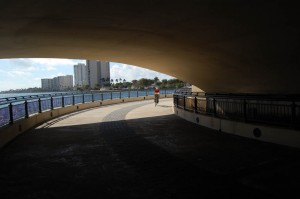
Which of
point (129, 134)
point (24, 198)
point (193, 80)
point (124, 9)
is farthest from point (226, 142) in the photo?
point (193, 80)

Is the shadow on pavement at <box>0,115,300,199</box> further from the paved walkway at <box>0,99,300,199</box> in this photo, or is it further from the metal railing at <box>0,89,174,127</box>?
the metal railing at <box>0,89,174,127</box>

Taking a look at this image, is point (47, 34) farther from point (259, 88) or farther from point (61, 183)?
A: point (259, 88)

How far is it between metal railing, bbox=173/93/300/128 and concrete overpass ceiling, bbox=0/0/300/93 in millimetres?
1807

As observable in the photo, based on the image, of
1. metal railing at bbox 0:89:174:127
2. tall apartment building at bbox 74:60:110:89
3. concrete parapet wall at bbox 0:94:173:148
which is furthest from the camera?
tall apartment building at bbox 74:60:110:89

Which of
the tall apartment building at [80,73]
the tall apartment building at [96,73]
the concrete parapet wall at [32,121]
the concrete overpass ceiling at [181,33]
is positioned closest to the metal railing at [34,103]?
the concrete parapet wall at [32,121]

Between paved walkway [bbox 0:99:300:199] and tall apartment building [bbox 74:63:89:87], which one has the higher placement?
tall apartment building [bbox 74:63:89:87]

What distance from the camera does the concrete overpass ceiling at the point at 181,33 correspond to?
8188 millimetres

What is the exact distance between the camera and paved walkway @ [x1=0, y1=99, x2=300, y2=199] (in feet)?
18.9

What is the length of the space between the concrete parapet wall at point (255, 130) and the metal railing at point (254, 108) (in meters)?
0.26

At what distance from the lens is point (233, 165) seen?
7293 millimetres

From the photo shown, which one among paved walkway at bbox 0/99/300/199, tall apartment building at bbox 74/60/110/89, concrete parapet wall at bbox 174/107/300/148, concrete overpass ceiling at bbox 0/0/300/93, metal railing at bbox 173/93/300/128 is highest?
tall apartment building at bbox 74/60/110/89

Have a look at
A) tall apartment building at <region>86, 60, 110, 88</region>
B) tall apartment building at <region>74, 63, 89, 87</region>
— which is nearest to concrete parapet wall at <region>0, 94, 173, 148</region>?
tall apartment building at <region>86, 60, 110, 88</region>

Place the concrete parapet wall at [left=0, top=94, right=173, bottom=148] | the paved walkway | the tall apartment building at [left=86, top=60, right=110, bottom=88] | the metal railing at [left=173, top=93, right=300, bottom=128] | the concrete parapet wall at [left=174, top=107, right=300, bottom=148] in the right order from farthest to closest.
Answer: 1. the tall apartment building at [left=86, top=60, right=110, bottom=88]
2. the concrete parapet wall at [left=0, top=94, right=173, bottom=148]
3. the metal railing at [left=173, top=93, right=300, bottom=128]
4. the concrete parapet wall at [left=174, top=107, right=300, bottom=148]
5. the paved walkway

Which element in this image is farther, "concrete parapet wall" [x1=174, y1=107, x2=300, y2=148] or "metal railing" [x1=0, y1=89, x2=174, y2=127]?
"metal railing" [x1=0, y1=89, x2=174, y2=127]
